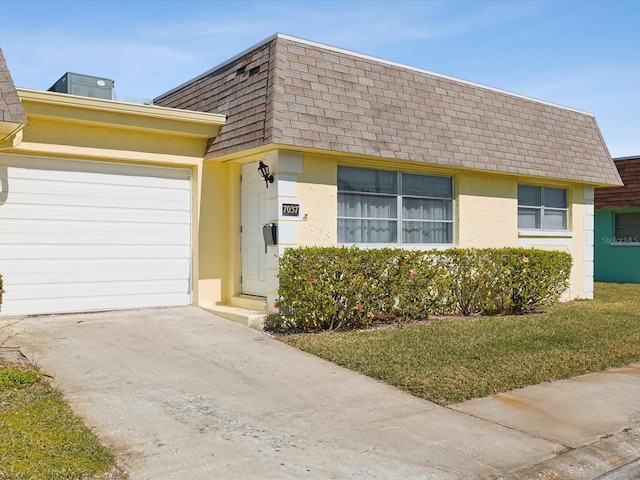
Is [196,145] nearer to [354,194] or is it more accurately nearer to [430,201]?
[354,194]

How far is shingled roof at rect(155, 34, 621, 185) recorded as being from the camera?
30.4 ft

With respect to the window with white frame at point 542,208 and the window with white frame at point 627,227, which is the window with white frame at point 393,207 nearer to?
the window with white frame at point 542,208

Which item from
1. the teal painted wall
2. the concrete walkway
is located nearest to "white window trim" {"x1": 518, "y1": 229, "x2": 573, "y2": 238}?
the concrete walkway

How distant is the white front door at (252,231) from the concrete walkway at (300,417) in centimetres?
207

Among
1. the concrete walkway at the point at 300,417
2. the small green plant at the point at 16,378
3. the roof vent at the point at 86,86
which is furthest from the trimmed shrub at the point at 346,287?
the roof vent at the point at 86,86

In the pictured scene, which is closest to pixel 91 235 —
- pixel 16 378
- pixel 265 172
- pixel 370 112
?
pixel 265 172

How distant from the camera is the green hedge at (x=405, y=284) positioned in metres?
8.72

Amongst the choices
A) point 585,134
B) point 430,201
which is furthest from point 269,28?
point 585,134

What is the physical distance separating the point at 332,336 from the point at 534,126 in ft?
24.8

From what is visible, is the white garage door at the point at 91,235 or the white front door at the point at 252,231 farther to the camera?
the white front door at the point at 252,231

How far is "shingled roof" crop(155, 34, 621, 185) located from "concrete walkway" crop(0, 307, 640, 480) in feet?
11.6

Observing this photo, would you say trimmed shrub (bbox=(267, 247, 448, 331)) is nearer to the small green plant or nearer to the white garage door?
the white garage door

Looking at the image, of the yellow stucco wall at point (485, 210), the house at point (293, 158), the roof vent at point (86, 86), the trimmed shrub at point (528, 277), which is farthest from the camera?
the yellow stucco wall at point (485, 210)

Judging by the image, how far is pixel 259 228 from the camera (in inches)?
387
